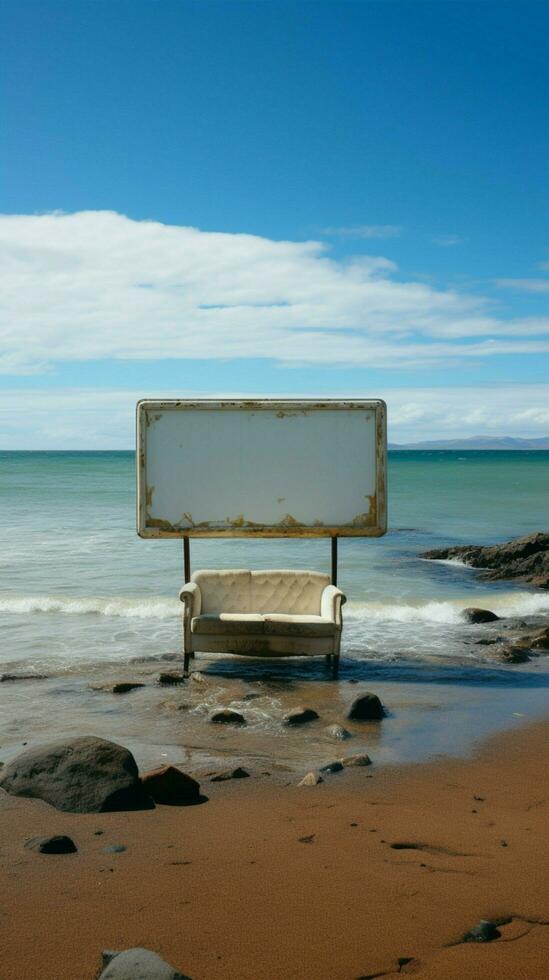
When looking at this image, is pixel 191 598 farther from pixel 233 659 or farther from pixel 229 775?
pixel 229 775

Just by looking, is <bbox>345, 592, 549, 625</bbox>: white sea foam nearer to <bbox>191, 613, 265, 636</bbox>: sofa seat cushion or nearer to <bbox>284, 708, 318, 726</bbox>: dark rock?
<bbox>191, 613, 265, 636</bbox>: sofa seat cushion

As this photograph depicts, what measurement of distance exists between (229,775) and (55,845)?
1.56 m

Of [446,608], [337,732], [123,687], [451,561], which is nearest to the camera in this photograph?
Answer: [337,732]

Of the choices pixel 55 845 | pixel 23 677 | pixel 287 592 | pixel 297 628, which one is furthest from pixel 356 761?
pixel 23 677

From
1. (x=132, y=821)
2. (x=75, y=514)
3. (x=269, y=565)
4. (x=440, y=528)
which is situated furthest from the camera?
(x=75, y=514)

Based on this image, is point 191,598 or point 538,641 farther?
point 538,641

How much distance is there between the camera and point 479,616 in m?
13.0

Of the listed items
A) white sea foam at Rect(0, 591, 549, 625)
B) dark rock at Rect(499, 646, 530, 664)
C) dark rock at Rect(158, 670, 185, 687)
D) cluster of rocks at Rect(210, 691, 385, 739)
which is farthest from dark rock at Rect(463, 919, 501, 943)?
white sea foam at Rect(0, 591, 549, 625)

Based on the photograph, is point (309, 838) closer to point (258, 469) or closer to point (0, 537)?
point (258, 469)

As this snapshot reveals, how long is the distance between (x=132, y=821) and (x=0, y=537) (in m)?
19.8

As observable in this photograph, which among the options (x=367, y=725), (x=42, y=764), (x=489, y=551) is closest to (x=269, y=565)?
(x=489, y=551)

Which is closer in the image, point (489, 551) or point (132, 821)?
point (132, 821)

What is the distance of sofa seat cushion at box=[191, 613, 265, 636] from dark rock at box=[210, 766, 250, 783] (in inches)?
125

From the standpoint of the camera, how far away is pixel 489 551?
19.6 m
